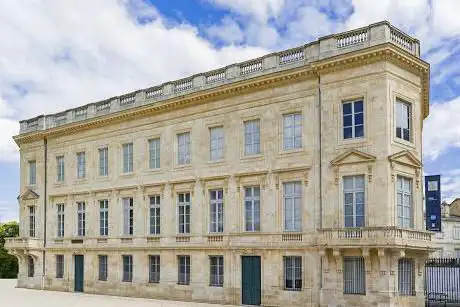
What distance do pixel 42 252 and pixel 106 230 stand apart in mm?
6379

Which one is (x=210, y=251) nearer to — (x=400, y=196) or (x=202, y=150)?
(x=202, y=150)

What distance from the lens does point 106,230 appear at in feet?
120

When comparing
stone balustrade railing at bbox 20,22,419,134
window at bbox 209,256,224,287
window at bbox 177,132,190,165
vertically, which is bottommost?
window at bbox 209,256,224,287

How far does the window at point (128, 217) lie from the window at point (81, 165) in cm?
452

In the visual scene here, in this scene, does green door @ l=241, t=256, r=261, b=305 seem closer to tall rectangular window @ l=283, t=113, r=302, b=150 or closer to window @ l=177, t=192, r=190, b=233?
window @ l=177, t=192, r=190, b=233

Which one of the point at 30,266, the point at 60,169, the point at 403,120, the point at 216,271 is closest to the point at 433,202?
the point at 403,120

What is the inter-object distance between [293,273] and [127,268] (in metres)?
11.1

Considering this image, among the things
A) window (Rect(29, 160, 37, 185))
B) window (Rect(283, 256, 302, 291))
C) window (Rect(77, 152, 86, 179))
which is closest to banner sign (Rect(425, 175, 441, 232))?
window (Rect(283, 256, 302, 291))

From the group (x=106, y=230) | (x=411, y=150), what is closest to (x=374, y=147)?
(x=411, y=150)

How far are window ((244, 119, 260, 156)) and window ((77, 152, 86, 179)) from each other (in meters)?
12.6

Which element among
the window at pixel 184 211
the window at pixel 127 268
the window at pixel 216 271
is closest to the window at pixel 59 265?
the window at pixel 127 268

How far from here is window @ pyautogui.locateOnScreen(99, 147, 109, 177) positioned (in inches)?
1453

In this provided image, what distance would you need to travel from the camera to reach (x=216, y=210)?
30.6 m

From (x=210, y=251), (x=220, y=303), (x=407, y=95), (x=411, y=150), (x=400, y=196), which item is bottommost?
(x=220, y=303)
